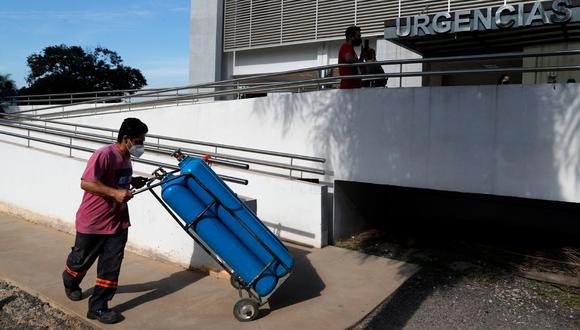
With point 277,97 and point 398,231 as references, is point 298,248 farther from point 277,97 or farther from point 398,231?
point 277,97

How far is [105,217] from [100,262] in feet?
1.25

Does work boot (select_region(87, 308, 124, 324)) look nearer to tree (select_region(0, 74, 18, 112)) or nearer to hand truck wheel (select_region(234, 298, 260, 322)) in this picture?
hand truck wheel (select_region(234, 298, 260, 322))

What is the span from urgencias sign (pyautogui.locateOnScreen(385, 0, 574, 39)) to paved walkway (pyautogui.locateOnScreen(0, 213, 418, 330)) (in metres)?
5.89

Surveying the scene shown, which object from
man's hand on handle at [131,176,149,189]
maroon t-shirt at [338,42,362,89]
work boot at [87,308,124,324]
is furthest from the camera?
maroon t-shirt at [338,42,362,89]

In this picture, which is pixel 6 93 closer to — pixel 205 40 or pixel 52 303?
pixel 205 40

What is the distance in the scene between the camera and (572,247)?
666 cm

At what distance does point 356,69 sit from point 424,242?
2820 millimetres

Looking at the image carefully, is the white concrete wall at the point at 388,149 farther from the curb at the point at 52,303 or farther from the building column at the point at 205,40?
the building column at the point at 205,40

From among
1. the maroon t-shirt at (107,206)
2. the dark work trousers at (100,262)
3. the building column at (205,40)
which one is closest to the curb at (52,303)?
the dark work trousers at (100,262)

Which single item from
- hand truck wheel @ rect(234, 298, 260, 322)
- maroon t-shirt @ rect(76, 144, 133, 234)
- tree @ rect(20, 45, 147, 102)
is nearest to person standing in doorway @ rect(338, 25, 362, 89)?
maroon t-shirt @ rect(76, 144, 133, 234)

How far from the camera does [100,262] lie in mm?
4156

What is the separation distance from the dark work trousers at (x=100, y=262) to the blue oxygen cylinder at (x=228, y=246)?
0.64 meters

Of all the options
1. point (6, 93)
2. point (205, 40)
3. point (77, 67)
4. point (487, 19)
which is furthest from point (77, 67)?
point (487, 19)

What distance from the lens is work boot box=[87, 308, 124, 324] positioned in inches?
159
